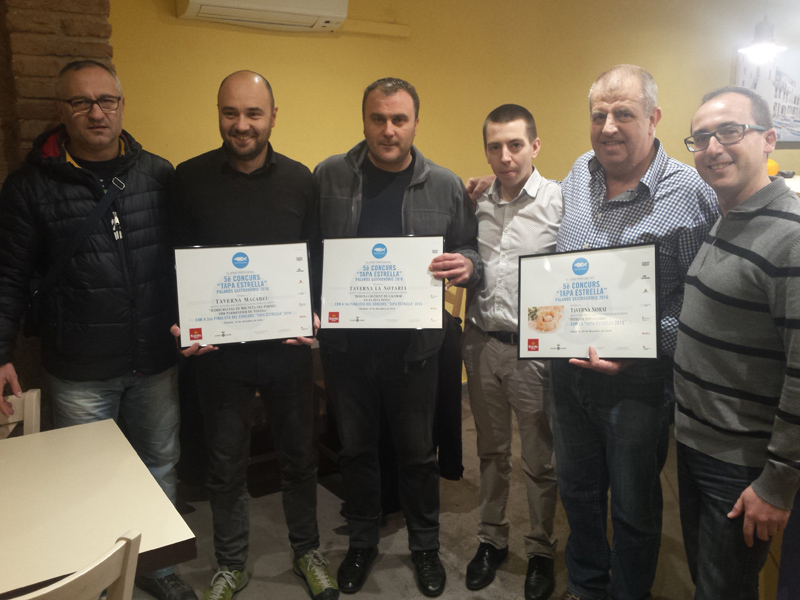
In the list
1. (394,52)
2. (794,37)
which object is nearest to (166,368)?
(394,52)

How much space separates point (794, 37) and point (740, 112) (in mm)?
5242

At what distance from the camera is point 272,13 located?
332 cm

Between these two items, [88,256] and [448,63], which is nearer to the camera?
[88,256]

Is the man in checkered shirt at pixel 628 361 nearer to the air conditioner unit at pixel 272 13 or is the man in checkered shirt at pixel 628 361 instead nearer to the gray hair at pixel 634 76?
the gray hair at pixel 634 76

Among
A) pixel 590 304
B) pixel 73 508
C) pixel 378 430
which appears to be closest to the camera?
pixel 73 508

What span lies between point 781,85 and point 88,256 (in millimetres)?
5957

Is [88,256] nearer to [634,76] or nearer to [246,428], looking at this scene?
[246,428]

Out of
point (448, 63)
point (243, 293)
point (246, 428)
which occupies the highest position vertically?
point (448, 63)

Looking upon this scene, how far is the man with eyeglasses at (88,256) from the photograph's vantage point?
6.87 ft

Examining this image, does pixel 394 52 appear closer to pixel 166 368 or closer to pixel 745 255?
pixel 166 368

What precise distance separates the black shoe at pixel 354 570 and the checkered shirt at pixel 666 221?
1.47 meters

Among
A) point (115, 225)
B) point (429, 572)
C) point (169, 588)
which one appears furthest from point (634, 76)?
point (169, 588)

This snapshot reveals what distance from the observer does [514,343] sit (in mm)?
2346

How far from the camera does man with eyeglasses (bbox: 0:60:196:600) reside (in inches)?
82.4
